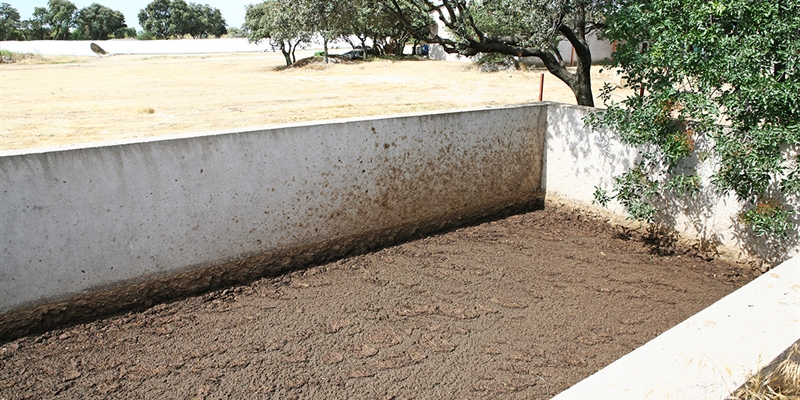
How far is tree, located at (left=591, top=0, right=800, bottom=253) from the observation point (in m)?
4.57

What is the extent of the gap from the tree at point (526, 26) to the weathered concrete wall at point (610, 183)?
3.19 feet


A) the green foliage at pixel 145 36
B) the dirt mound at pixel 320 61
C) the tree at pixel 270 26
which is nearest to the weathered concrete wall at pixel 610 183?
the tree at pixel 270 26

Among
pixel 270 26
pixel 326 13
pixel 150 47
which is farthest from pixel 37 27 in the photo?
pixel 326 13

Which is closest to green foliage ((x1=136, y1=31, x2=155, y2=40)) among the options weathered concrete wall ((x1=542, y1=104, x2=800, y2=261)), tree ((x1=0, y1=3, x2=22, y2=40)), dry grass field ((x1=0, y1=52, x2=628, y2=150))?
tree ((x1=0, y1=3, x2=22, y2=40))

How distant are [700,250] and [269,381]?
4172mm

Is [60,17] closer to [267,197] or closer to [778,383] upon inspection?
[267,197]

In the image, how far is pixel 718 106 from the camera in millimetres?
5156

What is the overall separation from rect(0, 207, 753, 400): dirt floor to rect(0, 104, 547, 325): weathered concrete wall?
35 centimetres

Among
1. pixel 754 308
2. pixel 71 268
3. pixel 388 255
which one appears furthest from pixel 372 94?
pixel 754 308

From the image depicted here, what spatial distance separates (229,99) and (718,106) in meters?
16.1

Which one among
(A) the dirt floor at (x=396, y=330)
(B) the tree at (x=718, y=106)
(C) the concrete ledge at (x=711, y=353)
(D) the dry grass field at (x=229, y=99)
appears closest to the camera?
(C) the concrete ledge at (x=711, y=353)

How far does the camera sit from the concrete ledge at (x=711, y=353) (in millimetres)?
2129

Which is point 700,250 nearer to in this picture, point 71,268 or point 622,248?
point 622,248

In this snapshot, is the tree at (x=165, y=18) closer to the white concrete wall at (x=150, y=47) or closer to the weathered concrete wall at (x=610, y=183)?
the white concrete wall at (x=150, y=47)
